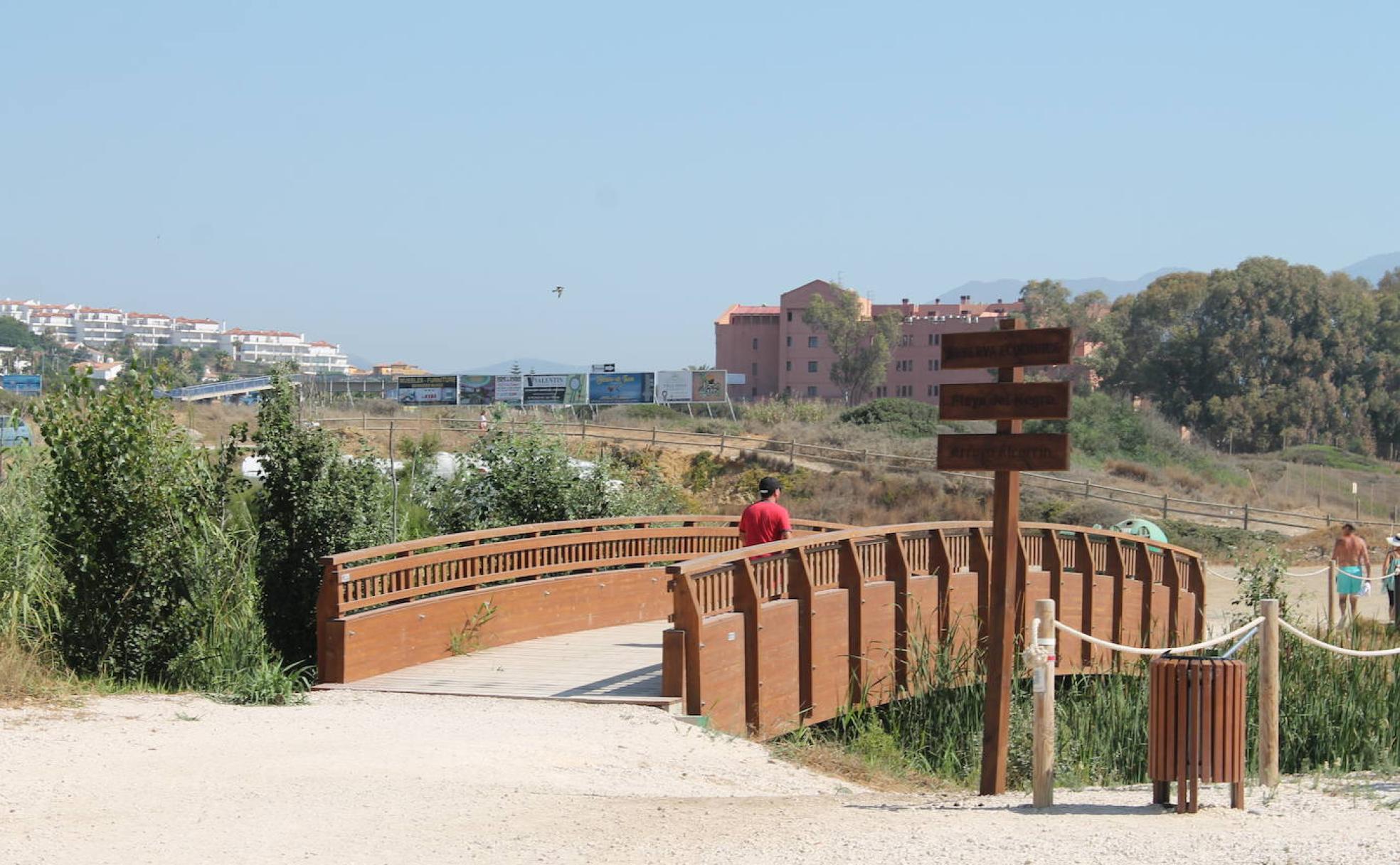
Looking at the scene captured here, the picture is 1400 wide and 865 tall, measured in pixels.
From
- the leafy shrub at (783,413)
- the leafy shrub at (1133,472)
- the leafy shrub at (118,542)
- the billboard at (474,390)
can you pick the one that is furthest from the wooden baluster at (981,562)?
the billboard at (474,390)

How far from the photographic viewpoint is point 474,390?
7350cm

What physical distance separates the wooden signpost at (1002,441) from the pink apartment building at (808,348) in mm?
96459

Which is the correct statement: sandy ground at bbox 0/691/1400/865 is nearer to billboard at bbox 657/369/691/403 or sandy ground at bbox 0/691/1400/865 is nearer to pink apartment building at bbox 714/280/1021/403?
billboard at bbox 657/369/691/403

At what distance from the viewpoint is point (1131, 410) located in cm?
7744

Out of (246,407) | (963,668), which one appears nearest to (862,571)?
(963,668)

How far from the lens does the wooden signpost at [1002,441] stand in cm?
983

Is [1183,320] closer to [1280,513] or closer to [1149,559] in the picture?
[1280,513]

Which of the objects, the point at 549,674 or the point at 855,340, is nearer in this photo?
the point at 549,674

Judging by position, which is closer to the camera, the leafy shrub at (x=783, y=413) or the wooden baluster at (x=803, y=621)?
the wooden baluster at (x=803, y=621)

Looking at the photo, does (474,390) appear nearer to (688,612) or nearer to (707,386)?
(707,386)

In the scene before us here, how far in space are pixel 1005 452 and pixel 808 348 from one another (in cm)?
10568

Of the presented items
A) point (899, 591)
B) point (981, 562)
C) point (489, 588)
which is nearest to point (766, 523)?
point (899, 591)

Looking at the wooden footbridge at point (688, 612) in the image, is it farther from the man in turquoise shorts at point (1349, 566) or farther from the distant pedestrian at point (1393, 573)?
the distant pedestrian at point (1393, 573)

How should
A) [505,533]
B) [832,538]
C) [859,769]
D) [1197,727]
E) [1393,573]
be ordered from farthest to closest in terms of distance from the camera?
[1393,573] < [505,533] < [832,538] < [859,769] < [1197,727]
